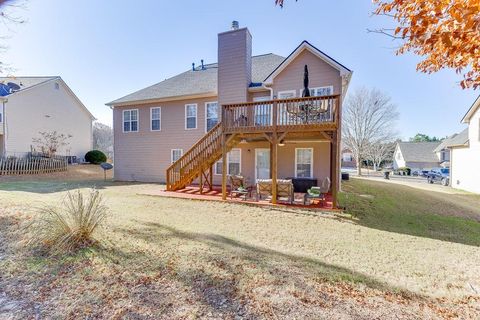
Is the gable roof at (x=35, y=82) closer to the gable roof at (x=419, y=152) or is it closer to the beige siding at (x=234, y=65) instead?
the beige siding at (x=234, y=65)

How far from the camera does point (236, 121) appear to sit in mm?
10445

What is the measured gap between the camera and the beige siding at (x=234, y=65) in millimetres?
12992

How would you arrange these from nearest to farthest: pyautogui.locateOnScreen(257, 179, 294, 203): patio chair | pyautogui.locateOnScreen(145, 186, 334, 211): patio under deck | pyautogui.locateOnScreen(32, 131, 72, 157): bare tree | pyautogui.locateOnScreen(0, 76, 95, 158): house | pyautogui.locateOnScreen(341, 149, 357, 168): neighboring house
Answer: pyautogui.locateOnScreen(145, 186, 334, 211): patio under deck
pyautogui.locateOnScreen(257, 179, 294, 203): patio chair
pyautogui.locateOnScreen(0, 76, 95, 158): house
pyautogui.locateOnScreen(32, 131, 72, 157): bare tree
pyautogui.locateOnScreen(341, 149, 357, 168): neighboring house

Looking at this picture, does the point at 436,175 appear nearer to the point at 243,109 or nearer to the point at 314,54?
the point at 314,54

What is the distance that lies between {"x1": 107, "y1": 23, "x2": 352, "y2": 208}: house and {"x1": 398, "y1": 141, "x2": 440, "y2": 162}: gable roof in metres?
42.6

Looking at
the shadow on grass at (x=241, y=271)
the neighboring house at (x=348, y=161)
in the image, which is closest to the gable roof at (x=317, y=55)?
the shadow on grass at (x=241, y=271)

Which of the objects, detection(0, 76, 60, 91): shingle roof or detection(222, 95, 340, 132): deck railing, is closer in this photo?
detection(222, 95, 340, 132): deck railing

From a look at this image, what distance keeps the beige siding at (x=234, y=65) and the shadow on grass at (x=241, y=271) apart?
31.8ft

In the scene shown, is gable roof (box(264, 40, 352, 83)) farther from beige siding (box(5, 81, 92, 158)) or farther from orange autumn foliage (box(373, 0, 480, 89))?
beige siding (box(5, 81, 92, 158))

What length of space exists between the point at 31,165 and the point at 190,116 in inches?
574

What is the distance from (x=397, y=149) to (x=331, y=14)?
52024 millimetres

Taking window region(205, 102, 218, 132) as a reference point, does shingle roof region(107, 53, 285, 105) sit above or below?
above

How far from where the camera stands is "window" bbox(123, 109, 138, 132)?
53.8ft

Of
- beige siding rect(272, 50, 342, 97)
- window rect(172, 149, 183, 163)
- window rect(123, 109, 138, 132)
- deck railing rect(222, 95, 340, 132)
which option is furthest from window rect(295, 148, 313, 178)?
window rect(123, 109, 138, 132)
